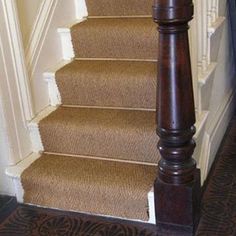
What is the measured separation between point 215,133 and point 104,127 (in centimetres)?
71

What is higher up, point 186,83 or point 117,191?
point 186,83

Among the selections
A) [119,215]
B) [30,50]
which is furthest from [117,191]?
[30,50]

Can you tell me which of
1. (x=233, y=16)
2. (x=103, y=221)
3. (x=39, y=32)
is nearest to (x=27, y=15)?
(x=39, y=32)

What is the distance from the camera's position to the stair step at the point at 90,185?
70.9 inches

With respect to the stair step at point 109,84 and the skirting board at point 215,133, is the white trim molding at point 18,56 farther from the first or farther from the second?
the skirting board at point 215,133

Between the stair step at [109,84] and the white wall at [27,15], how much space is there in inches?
9.8

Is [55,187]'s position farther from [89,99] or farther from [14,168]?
[89,99]

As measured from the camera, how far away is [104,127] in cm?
196

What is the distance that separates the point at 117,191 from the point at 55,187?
30cm

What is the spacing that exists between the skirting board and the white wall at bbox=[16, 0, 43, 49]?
101 cm

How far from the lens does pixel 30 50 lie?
6.84 ft

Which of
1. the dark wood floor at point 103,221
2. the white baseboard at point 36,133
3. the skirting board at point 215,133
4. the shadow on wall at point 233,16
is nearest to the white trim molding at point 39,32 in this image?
the white baseboard at point 36,133

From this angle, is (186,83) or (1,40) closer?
(186,83)

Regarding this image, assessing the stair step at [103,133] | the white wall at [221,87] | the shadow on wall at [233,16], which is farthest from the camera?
the shadow on wall at [233,16]
